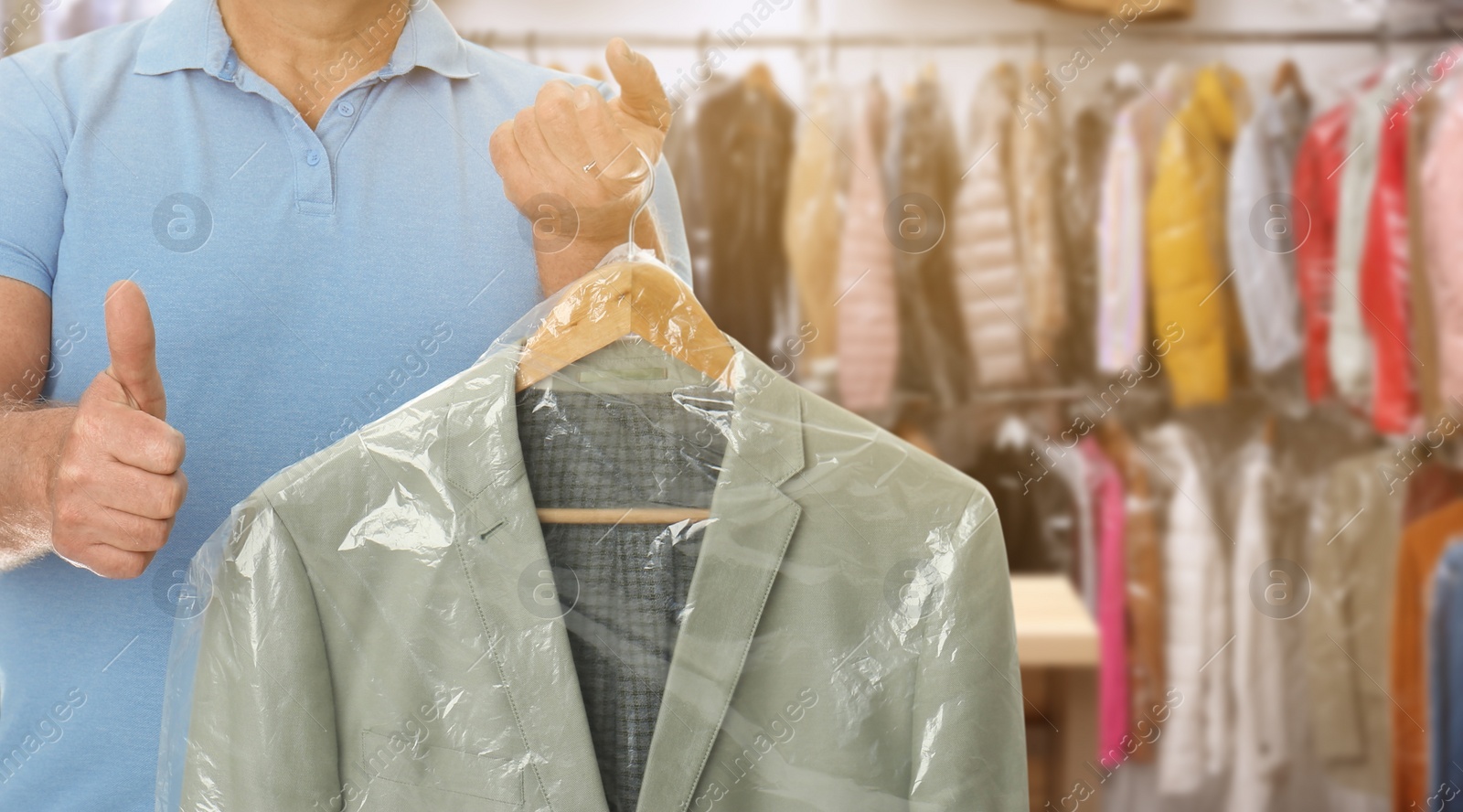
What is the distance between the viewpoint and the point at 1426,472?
71.5 inches

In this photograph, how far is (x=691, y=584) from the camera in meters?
0.65

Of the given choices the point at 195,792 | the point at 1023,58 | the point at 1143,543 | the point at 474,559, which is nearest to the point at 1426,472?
the point at 1143,543

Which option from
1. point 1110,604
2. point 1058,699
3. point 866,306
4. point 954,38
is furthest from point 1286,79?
point 1058,699

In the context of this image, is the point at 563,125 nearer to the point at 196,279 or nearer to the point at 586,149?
the point at 586,149

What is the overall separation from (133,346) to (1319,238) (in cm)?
185

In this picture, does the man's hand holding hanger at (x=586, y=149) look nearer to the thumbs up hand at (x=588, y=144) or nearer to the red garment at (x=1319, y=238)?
the thumbs up hand at (x=588, y=144)

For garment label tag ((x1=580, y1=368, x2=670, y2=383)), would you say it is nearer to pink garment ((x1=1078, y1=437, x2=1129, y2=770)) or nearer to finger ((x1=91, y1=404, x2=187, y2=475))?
finger ((x1=91, y1=404, x2=187, y2=475))

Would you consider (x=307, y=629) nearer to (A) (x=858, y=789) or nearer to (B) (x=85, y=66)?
(A) (x=858, y=789)

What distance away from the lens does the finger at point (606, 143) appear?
646mm

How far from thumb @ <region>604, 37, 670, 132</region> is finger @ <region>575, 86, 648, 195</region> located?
16 mm

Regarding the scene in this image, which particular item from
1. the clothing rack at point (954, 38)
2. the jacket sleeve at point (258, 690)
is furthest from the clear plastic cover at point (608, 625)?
the clothing rack at point (954, 38)

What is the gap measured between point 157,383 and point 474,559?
0.66ft

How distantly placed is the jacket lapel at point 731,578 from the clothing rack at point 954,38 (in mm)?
1439

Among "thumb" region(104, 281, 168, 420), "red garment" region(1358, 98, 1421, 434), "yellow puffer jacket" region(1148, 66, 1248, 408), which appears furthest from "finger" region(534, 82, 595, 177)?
"red garment" region(1358, 98, 1421, 434)
